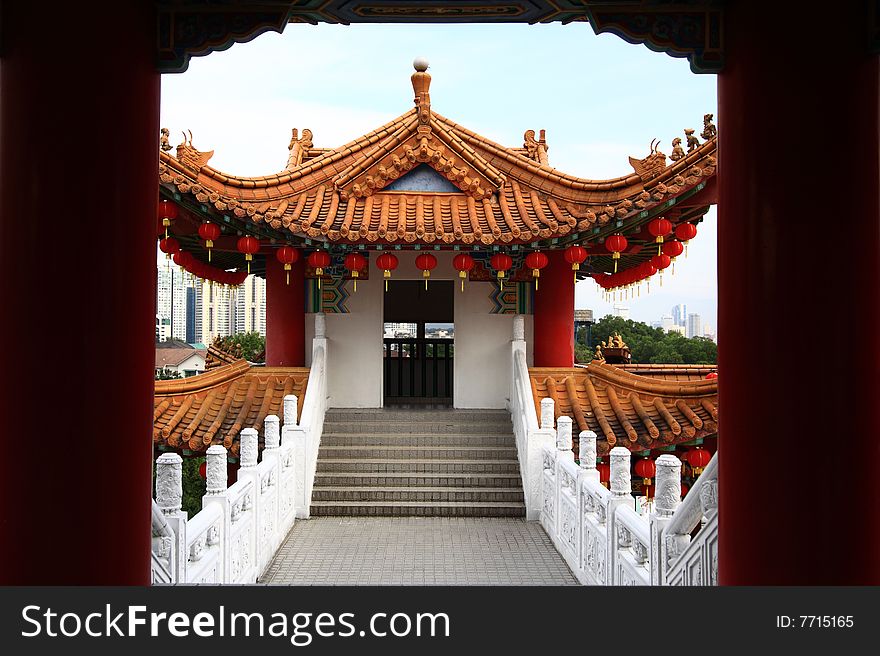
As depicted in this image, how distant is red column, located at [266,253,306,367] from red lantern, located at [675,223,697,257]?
15.5ft

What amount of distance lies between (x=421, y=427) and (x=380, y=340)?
135cm

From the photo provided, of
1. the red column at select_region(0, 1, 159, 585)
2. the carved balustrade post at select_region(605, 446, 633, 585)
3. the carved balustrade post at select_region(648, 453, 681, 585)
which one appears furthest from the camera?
the carved balustrade post at select_region(605, 446, 633, 585)

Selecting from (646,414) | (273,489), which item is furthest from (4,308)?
(646,414)

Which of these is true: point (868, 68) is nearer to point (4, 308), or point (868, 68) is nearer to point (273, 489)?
point (4, 308)

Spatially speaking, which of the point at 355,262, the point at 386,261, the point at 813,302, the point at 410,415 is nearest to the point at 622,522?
the point at 813,302

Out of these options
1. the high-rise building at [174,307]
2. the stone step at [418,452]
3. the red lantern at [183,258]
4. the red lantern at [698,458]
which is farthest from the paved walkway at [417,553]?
the high-rise building at [174,307]

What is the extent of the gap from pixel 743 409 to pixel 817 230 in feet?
2.41

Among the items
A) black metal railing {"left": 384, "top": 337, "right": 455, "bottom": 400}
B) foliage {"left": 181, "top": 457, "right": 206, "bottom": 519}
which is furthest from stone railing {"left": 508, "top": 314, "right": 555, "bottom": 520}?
foliage {"left": 181, "top": 457, "right": 206, "bottom": 519}

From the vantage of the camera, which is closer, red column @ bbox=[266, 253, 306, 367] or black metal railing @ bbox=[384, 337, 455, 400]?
red column @ bbox=[266, 253, 306, 367]

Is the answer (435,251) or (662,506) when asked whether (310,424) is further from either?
(662,506)

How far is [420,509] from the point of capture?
25.5 feet

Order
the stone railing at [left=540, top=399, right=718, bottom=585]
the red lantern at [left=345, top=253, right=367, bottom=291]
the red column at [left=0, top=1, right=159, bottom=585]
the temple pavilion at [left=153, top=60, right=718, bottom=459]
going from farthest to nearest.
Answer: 1. the red lantern at [left=345, top=253, right=367, bottom=291]
2. the temple pavilion at [left=153, top=60, right=718, bottom=459]
3. the stone railing at [left=540, top=399, right=718, bottom=585]
4. the red column at [left=0, top=1, right=159, bottom=585]

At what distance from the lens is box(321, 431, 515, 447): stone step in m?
8.66

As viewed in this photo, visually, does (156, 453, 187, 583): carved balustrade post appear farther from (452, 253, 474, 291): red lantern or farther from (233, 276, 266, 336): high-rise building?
(233, 276, 266, 336): high-rise building
